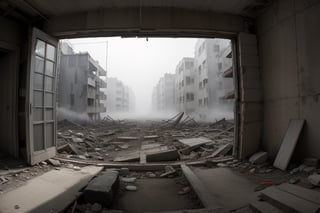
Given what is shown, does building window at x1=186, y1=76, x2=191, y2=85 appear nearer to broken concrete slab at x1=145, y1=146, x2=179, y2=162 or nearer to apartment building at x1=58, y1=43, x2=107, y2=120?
apartment building at x1=58, y1=43, x2=107, y2=120

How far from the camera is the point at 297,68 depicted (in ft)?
16.3

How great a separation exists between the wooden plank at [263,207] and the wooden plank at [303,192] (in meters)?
0.52

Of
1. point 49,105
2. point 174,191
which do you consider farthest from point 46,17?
point 174,191

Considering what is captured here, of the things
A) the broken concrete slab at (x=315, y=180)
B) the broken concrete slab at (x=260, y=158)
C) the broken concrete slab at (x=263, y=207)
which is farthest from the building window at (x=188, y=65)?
the broken concrete slab at (x=263, y=207)

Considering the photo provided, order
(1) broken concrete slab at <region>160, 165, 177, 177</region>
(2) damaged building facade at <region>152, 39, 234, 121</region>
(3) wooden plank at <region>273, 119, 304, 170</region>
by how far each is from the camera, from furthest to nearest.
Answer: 1. (2) damaged building facade at <region>152, 39, 234, 121</region>
2. (1) broken concrete slab at <region>160, 165, 177, 177</region>
3. (3) wooden plank at <region>273, 119, 304, 170</region>

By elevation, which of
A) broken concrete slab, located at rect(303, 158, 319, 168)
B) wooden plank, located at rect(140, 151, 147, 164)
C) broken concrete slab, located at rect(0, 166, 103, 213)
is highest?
broken concrete slab, located at rect(303, 158, 319, 168)

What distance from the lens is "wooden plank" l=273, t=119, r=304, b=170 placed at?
4.83m

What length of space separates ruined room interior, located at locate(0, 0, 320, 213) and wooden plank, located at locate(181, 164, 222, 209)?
3 cm

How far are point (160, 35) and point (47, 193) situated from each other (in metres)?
5.70

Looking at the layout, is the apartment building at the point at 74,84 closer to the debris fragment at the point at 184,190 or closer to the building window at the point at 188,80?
the building window at the point at 188,80

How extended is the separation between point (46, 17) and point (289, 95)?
7958 millimetres

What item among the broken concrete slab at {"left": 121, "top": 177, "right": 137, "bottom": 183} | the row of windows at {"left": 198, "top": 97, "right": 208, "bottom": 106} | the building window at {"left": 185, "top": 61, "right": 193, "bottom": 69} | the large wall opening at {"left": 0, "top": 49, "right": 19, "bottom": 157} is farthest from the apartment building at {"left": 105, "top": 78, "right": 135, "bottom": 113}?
the broken concrete slab at {"left": 121, "top": 177, "right": 137, "bottom": 183}

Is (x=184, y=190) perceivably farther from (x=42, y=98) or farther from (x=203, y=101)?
(x=203, y=101)

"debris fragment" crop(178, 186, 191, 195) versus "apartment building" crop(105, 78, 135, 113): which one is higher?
"apartment building" crop(105, 78, 135, 113)
